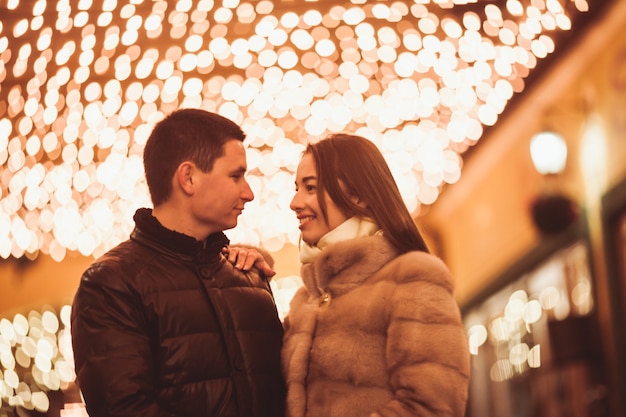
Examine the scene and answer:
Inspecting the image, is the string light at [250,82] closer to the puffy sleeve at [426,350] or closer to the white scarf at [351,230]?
the white scarf at [351,230]

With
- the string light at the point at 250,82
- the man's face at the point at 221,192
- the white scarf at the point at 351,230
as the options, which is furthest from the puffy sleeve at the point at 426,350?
the string light at the point at 250,82

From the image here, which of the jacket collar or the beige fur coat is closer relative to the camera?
the beige fur coat

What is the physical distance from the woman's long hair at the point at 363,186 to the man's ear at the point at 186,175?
1.60 ft

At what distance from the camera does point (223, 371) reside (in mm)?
3615

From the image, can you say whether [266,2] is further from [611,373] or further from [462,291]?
[462,291]

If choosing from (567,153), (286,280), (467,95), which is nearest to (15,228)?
(467,95)

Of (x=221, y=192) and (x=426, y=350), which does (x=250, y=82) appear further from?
(x=426, y=350)

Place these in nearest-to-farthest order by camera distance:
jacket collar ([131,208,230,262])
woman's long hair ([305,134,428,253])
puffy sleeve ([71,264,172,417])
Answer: puffy sleeve ([71,264,172,417])
jacket collar ([131,208,230,262])
woman's long hair ([305,134,428,253])

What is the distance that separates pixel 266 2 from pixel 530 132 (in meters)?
7.20

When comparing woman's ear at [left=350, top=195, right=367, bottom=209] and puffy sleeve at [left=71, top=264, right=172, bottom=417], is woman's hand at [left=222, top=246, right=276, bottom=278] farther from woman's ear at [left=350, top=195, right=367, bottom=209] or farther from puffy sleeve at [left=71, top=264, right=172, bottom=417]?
puffy sleeve at [left=71, top=264, right=172, bottom=417]

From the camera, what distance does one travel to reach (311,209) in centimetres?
396

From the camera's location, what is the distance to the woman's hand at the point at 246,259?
4.08 metres

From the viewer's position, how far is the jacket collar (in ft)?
12.3

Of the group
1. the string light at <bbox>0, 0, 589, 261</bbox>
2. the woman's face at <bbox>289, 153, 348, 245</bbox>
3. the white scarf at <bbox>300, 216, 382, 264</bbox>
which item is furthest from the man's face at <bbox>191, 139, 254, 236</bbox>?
the string light at <bbox>0, 0, 589, 261</bbox>
